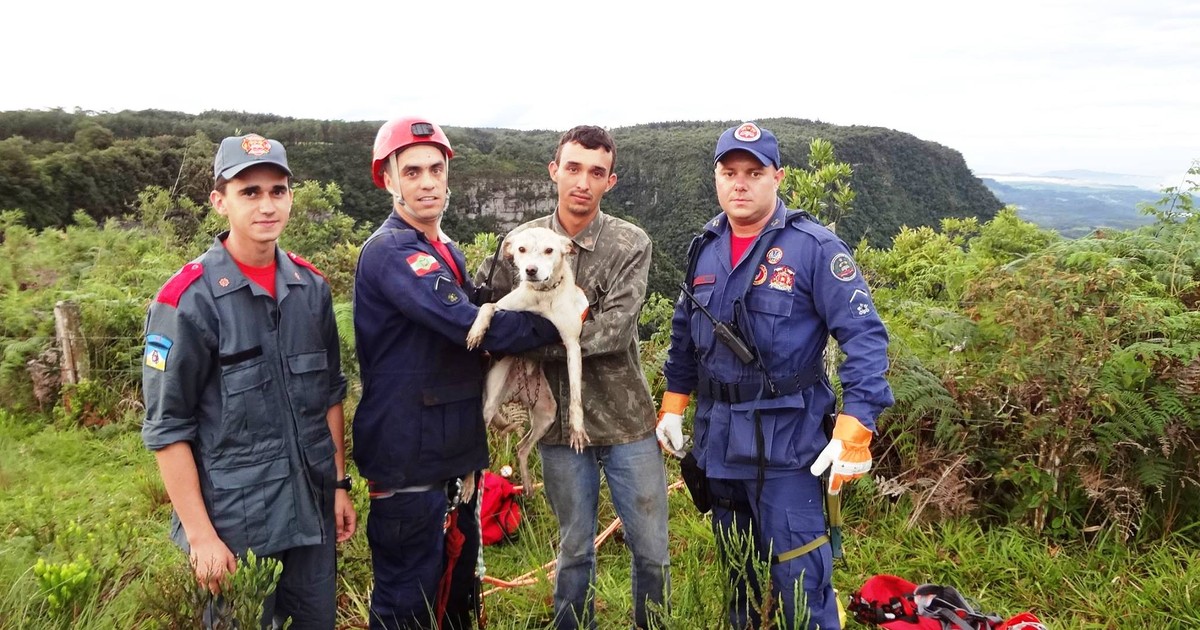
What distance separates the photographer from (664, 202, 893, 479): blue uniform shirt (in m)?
2.68

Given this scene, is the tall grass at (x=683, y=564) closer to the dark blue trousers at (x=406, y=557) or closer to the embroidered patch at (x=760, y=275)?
the dark blue trousers at (x=406, y=557)

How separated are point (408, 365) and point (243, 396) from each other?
0.63m

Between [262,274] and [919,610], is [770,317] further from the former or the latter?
[262,274]

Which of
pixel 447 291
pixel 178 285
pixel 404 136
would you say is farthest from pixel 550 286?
pixel 178 285

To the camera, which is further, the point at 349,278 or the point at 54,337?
the point at 349,278

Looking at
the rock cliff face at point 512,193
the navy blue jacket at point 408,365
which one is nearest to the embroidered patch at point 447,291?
the navy blue jacket at point 408,365

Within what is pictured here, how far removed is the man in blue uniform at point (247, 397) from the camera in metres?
2.32

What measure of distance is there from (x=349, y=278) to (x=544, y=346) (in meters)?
5.42

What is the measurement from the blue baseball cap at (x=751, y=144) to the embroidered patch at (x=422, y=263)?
1352 mm

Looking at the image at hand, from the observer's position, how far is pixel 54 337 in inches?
279

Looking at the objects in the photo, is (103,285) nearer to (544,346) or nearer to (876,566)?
(544,346)

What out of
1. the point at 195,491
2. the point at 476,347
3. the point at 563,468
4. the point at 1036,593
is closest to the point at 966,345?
the point at 1036,593

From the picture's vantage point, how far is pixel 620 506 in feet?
10.4

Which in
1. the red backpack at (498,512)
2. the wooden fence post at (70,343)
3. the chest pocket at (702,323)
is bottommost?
the red backpack at (498,512)
